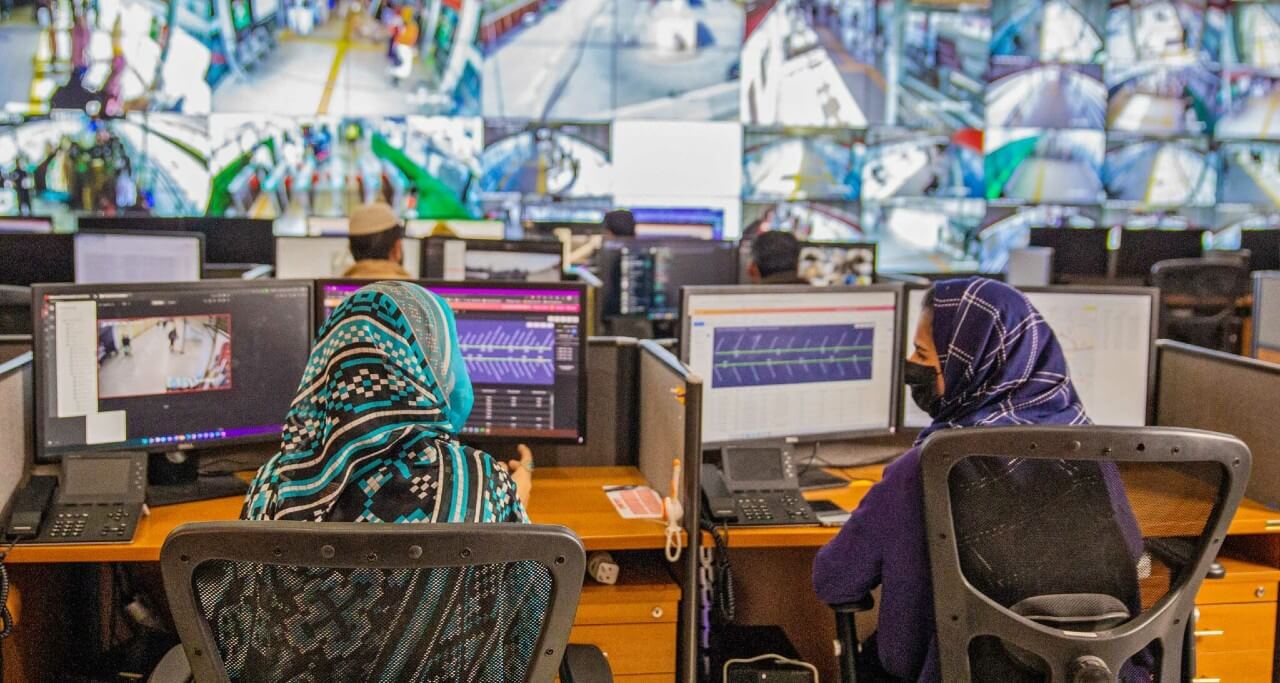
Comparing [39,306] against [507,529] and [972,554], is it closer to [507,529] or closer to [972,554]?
[507,529]

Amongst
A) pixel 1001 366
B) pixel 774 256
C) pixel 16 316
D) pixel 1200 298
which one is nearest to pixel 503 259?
pixel 774 256

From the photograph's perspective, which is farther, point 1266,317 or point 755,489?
point 1266,317

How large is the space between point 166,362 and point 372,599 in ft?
4.55

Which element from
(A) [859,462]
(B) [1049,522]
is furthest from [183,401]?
(B) [1049,522]

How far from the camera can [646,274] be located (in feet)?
17.9

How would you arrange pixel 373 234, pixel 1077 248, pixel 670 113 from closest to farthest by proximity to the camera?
pixel 373 234 < pixel 1077 248 < pixel 670 113

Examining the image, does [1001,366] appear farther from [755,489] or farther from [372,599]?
[372,599]

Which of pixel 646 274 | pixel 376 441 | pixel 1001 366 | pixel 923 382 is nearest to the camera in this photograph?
pixel 376 441

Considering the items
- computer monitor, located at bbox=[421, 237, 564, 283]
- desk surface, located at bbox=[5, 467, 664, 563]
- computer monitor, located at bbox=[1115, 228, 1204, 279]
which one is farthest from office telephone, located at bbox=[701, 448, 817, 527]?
computer monitor, located at bbox=[1115, 228, 1204, 279]

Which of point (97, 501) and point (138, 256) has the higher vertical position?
point (138, 256)

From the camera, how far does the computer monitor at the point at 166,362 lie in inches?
95.8

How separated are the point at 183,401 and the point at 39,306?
1.13 feet

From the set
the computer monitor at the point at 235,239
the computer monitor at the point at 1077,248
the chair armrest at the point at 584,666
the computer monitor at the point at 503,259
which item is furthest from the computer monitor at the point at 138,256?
the computer monitor at the point at 1077,248

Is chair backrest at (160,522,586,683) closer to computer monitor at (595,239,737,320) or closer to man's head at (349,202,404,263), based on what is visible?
man's head at (349,202,404,263)
